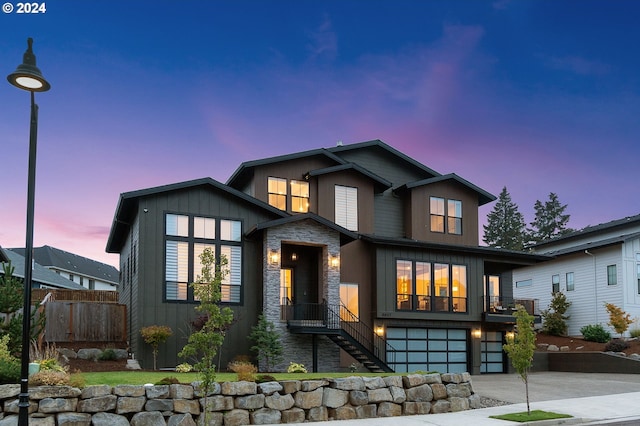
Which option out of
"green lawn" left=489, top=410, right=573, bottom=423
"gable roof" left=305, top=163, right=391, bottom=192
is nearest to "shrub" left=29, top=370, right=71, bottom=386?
"green lawn" left=489, top=410, right=573, bottom=423

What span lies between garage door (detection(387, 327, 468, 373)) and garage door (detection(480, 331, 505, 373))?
1.43 meters

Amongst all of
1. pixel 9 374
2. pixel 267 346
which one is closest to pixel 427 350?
pixel 267 346

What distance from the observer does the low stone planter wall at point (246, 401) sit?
1320 centimetres

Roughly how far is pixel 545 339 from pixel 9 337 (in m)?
29.7

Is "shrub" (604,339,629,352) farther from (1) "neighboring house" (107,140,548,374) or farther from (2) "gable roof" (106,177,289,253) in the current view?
(2) "gable roof" (106,177,289,253)

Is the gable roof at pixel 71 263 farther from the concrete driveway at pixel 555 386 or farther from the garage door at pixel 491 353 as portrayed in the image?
the concrete driveway at pixel 555 386

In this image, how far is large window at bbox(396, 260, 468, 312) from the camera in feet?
92.4

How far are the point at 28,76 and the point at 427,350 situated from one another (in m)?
23.0

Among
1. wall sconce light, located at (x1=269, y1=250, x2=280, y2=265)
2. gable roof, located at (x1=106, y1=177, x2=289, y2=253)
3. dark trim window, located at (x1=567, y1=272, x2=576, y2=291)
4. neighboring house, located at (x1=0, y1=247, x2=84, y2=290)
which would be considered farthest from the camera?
neighboring house, located at (x1=0, y1=247, x2=84, y2=290)

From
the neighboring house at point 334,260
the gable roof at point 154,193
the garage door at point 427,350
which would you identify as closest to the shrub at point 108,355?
the neighboring house at point 334,260

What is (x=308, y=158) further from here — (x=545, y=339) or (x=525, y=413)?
(x=545, y=339)

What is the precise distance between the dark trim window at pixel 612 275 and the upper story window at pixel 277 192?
20.3 metres

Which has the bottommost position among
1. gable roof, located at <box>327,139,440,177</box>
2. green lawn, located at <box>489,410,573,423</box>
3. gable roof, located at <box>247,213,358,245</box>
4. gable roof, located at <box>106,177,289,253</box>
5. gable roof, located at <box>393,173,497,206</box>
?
green lawn, located at <box>489,410,573,423</box>

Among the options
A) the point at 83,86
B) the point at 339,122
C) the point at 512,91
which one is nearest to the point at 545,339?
the point at 512,91
